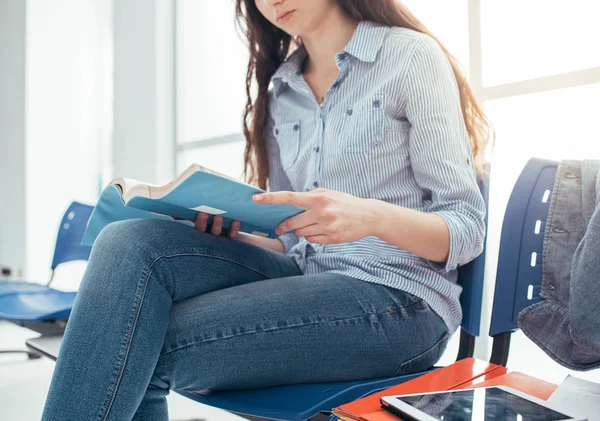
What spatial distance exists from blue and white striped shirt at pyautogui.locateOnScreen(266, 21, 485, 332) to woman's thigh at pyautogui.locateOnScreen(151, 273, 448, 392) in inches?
2.4

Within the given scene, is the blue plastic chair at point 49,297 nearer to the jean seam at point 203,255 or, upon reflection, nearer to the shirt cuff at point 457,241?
the jean seam at point 203,255

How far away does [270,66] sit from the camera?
125 cm

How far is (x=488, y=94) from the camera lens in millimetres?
1551

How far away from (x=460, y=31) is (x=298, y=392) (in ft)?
4.37

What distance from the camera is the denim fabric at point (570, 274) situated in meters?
0.70

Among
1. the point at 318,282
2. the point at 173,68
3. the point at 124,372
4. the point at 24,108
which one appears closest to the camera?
the point at 124,372

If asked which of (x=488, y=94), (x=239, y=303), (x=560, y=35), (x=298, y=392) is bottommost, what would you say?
(x=298, y=392)

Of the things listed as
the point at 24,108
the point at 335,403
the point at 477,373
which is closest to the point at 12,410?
the point at 335,403

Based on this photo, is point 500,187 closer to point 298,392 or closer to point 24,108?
point 298,392

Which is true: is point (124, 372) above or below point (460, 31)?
below

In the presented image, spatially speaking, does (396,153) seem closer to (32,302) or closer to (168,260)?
(168,260)

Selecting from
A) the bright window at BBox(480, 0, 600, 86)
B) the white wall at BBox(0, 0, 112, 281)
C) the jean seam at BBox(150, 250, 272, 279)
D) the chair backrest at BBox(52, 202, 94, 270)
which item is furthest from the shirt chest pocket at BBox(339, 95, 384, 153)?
the white wall at BBox(0, 0, 112, 281)

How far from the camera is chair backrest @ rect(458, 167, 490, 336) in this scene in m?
0.90

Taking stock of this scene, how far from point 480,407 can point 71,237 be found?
1.80 m
